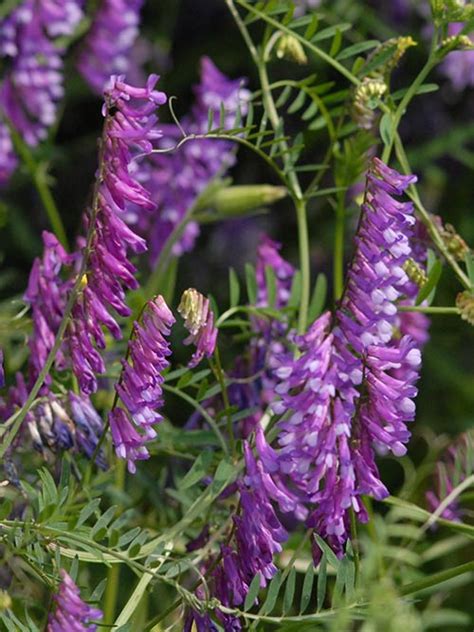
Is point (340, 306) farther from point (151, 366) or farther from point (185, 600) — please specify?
point (185, 600)

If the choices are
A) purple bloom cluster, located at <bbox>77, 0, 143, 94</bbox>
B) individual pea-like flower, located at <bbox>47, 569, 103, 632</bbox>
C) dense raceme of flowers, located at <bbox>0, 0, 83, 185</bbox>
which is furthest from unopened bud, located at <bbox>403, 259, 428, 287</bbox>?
purple bloom cluster, located at <bbox>77, 0, 143, 94</bbox>

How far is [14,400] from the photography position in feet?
4.15

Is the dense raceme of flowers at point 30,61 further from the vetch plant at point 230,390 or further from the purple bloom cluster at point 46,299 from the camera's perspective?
the purple bloom cluster at point 46,299

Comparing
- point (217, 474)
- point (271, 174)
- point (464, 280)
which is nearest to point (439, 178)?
point (271, 174)

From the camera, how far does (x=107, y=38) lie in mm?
2102

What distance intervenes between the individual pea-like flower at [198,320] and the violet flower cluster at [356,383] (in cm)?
7

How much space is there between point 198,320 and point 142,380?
0.23 feet

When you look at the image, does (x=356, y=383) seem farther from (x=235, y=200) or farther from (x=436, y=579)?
(x=235, y=200)

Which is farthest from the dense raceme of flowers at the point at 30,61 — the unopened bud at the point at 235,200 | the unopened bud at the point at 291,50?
the unopened bud at the point at 291,50

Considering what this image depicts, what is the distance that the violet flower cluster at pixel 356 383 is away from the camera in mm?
1031

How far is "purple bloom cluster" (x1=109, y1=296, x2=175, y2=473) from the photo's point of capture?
3.31 ft

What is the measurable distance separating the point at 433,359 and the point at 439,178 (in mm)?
383

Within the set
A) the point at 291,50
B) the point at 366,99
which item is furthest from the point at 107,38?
the point at 366,99

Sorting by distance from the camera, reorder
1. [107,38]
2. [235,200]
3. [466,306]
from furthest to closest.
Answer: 1. [107,38]
2. [235,200]
3. [466,306]
